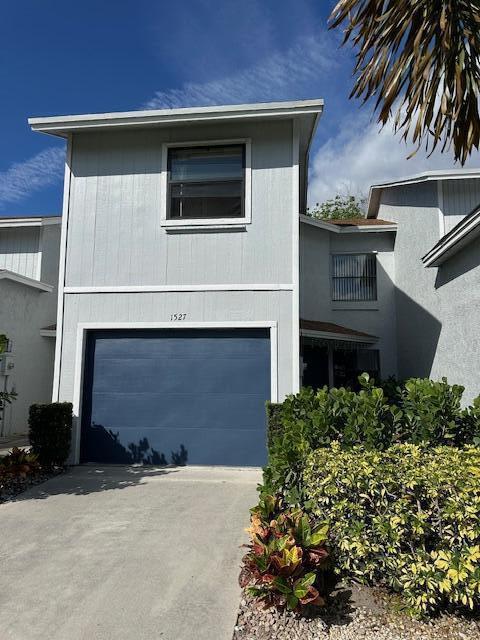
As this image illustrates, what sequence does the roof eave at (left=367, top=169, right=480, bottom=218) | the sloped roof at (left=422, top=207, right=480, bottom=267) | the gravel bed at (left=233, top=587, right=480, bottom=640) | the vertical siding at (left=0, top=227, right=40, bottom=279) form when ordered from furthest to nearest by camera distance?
the vertical siding at (left=0, top=227, right=40, bottom=279)
the roof eave at (left=367, top=169, right=480, bottom=218)
the sloped roof at (left=422, top=207, right=480, bottom=267)
the gravel bed at (left=233, top=587, right=480, bottom=640)

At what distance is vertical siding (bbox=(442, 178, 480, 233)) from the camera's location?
10406mm

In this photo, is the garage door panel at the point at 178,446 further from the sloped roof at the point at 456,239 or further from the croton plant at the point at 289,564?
the sloped roof at the point at 456,239

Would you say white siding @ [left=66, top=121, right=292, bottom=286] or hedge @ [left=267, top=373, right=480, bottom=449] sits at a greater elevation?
white siding @ [left=66, top=121, right=292, bottom=286]

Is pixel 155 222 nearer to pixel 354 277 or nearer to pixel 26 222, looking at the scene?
pixel 26 222

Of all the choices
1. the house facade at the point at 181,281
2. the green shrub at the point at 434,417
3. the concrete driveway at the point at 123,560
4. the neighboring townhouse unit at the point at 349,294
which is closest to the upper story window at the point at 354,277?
the neighboring townhouse unit at the point at 349,294

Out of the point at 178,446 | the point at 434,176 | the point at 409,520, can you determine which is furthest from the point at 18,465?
the point at 434,176

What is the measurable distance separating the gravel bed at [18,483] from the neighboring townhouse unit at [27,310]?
3.82 meters

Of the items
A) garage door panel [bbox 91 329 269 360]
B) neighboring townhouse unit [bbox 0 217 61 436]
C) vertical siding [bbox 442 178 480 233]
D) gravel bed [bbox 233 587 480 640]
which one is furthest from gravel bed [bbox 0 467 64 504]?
vertical siding [bbox 442 178 480 233]

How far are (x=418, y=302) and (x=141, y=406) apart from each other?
6.92 metres

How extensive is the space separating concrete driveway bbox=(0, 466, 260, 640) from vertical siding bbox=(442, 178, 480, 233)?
25.1ft

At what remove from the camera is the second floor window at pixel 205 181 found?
9.20 meters

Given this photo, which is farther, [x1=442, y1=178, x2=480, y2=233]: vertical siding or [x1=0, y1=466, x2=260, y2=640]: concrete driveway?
[x1=442, y1=178, x2=480, y2=233]: vertical siding

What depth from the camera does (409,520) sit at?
336 cm

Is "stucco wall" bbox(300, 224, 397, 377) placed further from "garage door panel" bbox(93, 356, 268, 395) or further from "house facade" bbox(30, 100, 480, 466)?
"garage door panel" bbox(93, 356, 268, 395)
